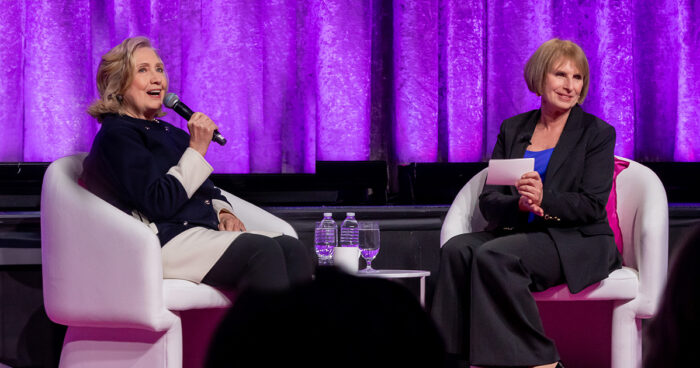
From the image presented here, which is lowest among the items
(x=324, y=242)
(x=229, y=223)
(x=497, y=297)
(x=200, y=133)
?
(x=497, y=297)

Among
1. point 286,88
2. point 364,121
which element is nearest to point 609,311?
point 364,121

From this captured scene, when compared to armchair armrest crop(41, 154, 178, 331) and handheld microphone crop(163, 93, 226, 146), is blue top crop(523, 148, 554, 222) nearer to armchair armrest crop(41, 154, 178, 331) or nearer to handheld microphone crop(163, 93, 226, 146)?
handheld microphone crop(163, 93, 226, 146)

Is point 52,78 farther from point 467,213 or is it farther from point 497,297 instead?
point 497,297

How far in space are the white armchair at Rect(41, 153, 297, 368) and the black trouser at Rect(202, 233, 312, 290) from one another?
62 millimetres

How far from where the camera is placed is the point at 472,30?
3.71m

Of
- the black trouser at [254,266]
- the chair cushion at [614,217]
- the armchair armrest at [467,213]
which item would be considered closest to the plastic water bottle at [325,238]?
the armchair armrest at [467,213]

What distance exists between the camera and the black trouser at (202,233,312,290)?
2.23 metres

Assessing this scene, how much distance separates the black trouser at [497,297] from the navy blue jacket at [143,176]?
0.82 meters

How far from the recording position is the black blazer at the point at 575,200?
2.46 metres

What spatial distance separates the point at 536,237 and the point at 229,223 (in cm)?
104

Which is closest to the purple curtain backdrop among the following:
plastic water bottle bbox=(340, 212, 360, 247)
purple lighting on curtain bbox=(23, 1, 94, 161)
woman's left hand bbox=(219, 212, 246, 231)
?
purple lighting on curtain bbox=(23, 1, 94, 161)

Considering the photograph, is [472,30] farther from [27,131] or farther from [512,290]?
[27,131]

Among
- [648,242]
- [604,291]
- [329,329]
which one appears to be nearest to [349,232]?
[604,291]

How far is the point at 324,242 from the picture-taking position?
302cm
